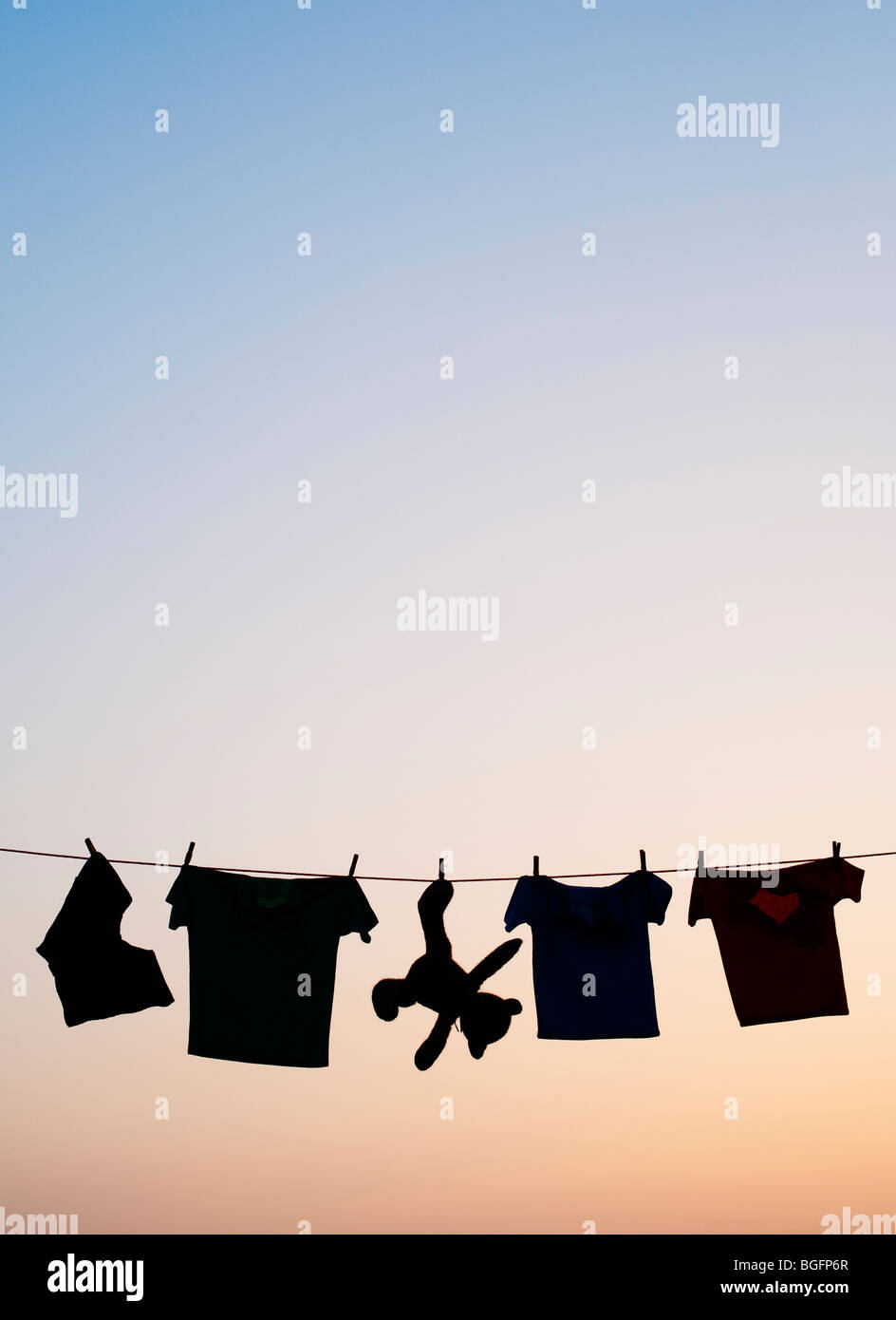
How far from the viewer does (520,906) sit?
786cm

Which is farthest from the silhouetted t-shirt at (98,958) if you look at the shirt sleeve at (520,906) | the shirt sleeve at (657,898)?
the shirt sleeve at (657,898)

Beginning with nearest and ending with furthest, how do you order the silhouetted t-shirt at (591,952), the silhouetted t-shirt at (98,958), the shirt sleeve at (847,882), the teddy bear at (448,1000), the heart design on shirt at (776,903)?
the teddy bear at (448,1000)
the silhouetted t-shirt at (98,958)
the silhouetted t-shirt at (591,952)
the heart design on shirt at (776,903)
the shirt sleeve at (847,882)

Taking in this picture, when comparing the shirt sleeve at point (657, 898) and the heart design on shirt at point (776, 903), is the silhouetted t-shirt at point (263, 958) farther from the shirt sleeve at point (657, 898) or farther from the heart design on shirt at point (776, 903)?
the heart design on shirt at point (776, 903)

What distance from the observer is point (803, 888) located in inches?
316

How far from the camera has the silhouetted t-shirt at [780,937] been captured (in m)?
7.90

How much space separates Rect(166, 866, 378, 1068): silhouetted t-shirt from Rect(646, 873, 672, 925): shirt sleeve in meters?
1.77

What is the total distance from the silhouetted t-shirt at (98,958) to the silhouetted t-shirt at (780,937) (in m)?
3.45

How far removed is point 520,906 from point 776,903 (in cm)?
164

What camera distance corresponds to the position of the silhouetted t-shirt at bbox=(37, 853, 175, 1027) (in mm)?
7594

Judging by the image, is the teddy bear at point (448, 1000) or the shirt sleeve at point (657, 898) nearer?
the teddy bear at point (448, 1000)

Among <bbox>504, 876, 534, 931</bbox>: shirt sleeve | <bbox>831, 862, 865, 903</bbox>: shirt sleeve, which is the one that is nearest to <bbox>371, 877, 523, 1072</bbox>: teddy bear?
<bbox>504, 876, 534, 931</bbox>: shirt sleeve
